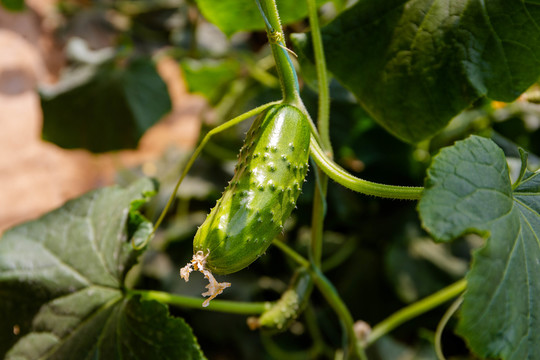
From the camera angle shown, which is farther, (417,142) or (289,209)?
(417,142)

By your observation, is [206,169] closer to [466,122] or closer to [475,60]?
[466,122]

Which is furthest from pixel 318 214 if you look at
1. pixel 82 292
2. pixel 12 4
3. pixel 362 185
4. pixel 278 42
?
pixel 12 4

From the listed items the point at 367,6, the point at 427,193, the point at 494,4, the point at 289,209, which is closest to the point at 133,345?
the point at 289,209

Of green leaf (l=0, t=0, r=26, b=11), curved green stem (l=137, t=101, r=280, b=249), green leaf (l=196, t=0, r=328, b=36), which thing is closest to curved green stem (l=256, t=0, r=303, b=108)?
curved green stem (l=137, t=101, r=280, b=249)

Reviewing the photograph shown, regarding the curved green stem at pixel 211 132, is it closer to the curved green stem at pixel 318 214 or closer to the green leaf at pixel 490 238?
the curved green stem at pixel 318 214

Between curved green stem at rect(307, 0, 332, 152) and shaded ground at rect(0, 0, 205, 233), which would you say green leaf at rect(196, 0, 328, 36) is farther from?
shaded ground at rect(0, 0, 205, 233)
